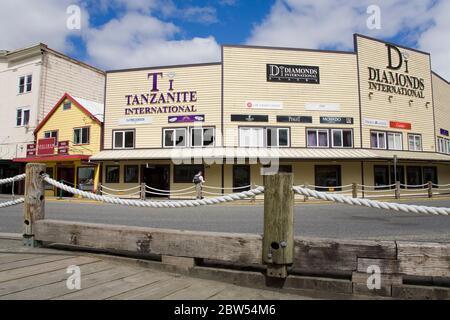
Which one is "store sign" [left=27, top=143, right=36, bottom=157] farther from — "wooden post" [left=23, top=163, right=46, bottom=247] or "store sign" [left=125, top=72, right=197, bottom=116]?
"wooden post" [left=23, top=163, right=46, bottom=247]

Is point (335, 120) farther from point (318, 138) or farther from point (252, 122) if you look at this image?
point (252, 122)

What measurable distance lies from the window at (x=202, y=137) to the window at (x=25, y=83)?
16545 mm

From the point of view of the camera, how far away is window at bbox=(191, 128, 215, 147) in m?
20.8

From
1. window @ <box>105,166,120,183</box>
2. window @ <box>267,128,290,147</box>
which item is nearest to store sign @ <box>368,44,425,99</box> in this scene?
window @ <box>267,128,290,147</box>

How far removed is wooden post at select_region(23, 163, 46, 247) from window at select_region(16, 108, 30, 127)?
87.0 feet

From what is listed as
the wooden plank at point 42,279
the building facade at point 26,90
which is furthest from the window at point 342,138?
the building facade at point 26,90

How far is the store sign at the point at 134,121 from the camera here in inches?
853

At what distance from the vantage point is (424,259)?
105 inches

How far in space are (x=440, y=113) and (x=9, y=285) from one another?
3141 centimetres

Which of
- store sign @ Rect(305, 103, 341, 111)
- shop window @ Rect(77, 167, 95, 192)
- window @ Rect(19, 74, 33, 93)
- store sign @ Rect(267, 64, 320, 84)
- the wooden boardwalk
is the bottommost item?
the wooden boardwalk

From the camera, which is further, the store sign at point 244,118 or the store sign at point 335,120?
the store sign at point 335,120

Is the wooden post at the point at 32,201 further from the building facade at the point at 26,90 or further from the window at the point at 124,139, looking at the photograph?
the building facade at the point at 26,90

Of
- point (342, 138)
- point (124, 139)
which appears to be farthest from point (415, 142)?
point (124, 139)
